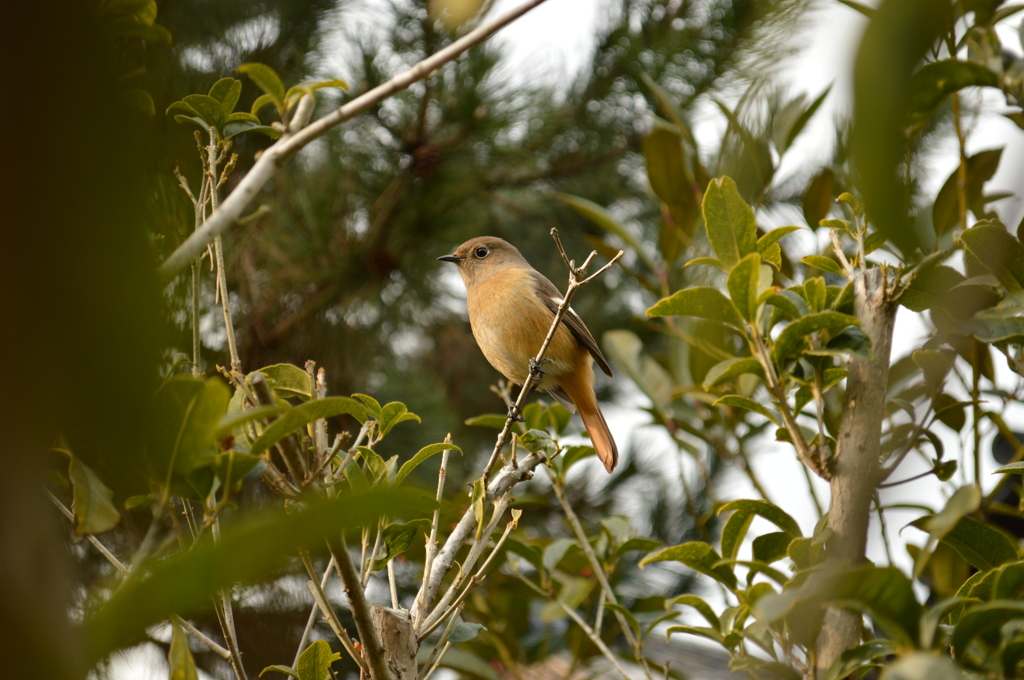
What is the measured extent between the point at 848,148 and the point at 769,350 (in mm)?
1046

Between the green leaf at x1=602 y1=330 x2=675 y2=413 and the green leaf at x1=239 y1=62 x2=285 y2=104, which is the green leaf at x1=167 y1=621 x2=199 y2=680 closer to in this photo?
the green leaf at x1=239 y1=62 x2=285 y2=104

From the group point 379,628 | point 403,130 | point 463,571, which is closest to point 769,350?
point 463,571

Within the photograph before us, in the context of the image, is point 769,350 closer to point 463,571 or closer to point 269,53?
point 463,571

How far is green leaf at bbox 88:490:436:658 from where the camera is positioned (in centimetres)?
31

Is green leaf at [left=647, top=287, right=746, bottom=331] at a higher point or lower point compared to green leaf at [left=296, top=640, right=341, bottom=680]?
higher

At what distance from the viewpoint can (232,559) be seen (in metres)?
0.33

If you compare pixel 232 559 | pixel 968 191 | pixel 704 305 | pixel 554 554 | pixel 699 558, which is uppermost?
pixel 232 559

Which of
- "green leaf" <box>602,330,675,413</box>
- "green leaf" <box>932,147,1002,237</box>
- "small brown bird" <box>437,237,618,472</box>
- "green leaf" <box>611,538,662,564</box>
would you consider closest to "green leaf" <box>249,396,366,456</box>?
"green leaf" <box>611,538,662,564</box>

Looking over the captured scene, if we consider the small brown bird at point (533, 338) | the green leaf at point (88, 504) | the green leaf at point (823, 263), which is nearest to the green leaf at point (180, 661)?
the green leaf at point (88, 504)

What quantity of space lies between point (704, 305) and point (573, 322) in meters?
1.47

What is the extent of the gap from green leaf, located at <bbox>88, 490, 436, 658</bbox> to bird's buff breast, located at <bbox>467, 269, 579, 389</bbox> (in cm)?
225

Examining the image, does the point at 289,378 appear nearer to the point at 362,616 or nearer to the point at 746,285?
the point at 362,616

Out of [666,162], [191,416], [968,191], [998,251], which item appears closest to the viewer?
[191,416]

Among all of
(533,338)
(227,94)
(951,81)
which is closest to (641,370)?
(533,338)
